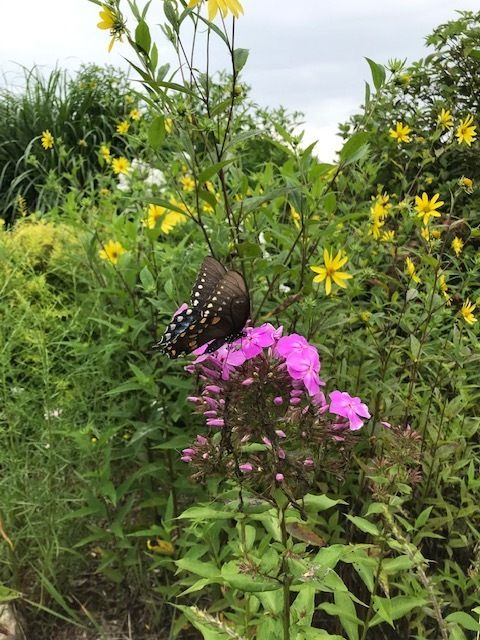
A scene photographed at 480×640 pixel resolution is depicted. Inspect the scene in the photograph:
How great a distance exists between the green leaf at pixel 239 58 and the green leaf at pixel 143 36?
233 mm

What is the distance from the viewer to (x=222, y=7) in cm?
152

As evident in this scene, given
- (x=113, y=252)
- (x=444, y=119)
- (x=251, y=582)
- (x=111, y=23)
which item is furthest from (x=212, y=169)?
(x=444, y=119)

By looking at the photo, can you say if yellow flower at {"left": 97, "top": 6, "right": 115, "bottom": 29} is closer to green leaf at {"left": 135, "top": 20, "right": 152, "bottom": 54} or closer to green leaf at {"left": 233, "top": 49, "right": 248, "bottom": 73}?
green leaf at {"left": 135, "top": 20, "right": 152, "bottom": 54}

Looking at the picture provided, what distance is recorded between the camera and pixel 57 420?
2619 mm

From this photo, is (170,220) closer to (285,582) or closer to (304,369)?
(304,369)

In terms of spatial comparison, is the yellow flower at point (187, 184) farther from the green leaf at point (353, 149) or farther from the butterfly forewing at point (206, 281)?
the butterfly forewing at point (206, 281)

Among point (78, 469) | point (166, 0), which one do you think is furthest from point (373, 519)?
point (166, 0)

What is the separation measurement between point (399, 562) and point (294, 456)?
0.58 metres

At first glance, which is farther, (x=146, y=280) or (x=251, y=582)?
(x=146, y=280)

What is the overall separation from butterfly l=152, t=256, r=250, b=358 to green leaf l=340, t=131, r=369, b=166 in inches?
23.9

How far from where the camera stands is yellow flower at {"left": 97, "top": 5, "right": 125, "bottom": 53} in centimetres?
168

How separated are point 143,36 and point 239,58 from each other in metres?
0.27

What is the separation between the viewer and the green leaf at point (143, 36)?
1610 mm

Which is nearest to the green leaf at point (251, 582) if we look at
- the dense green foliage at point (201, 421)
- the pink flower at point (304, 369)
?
the dense green foliage at point (201, 421)
